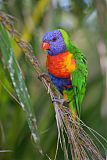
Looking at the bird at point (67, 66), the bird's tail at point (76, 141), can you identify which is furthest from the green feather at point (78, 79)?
the bird's tail at point (76, 141)

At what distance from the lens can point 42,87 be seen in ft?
6.01

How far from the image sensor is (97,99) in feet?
5.75

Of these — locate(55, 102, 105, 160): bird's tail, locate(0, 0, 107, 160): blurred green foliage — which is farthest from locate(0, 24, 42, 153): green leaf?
locate(0, 0, 107, 160): blurred green foliage

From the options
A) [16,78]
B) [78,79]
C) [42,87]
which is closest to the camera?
[16,78]

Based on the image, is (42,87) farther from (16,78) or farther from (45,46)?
(16,78)

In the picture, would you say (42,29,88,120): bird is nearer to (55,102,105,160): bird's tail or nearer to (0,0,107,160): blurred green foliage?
(0,0,107,160): blurred green foliage

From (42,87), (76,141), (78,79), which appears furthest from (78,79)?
(76,141)

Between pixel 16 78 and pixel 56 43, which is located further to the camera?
pixel 56 43

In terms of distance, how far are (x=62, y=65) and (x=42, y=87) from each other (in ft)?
1.01

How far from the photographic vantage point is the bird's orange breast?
60.6 inches

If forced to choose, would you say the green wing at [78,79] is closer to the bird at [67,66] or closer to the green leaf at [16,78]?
the bird at [67,66]

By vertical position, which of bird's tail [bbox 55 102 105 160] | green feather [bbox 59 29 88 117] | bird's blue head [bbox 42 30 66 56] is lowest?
bird's tail [bbox 55 102 105 160]

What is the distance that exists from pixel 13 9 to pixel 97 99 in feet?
2.12

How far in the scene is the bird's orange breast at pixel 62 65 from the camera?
154cm
